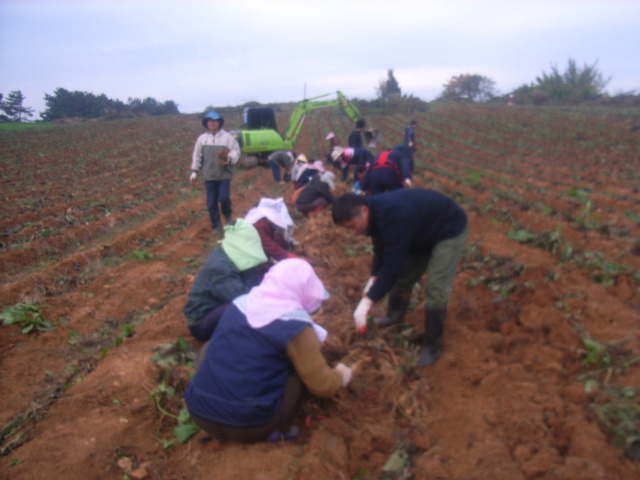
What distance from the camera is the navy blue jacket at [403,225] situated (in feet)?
9.14

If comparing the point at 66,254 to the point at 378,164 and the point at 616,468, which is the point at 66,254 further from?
the point at 616,468

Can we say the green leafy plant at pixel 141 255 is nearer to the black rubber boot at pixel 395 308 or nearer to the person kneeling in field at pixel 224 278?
the person kneeling in field at pixel 224 278

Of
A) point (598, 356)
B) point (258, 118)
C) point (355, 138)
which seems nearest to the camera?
point (598, 356)

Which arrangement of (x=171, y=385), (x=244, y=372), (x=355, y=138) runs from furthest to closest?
1. (x=355, y=138)
2. (x=171, y=385)
3. (x=244, y=372)

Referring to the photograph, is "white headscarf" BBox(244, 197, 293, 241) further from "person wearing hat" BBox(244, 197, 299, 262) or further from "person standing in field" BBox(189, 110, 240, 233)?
"person standing in field" BBox(189, 110, 240, 233)

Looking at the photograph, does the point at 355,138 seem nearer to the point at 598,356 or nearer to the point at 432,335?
the point at 432,335

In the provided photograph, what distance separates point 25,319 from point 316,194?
420cm

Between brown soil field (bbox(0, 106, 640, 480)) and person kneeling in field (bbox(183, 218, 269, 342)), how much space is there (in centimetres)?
37

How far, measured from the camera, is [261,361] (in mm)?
2146

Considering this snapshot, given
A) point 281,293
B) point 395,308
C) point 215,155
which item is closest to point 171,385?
point 281,293

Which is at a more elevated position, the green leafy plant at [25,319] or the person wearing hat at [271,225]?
the person wearing hat at [271,225]

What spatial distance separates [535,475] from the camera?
A: 6.67ft

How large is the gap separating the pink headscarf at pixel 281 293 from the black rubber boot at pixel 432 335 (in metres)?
1.23

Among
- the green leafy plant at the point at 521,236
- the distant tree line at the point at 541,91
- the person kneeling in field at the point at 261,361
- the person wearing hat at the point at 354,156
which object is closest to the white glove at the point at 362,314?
the person kneeling in field at the point at 261,361
